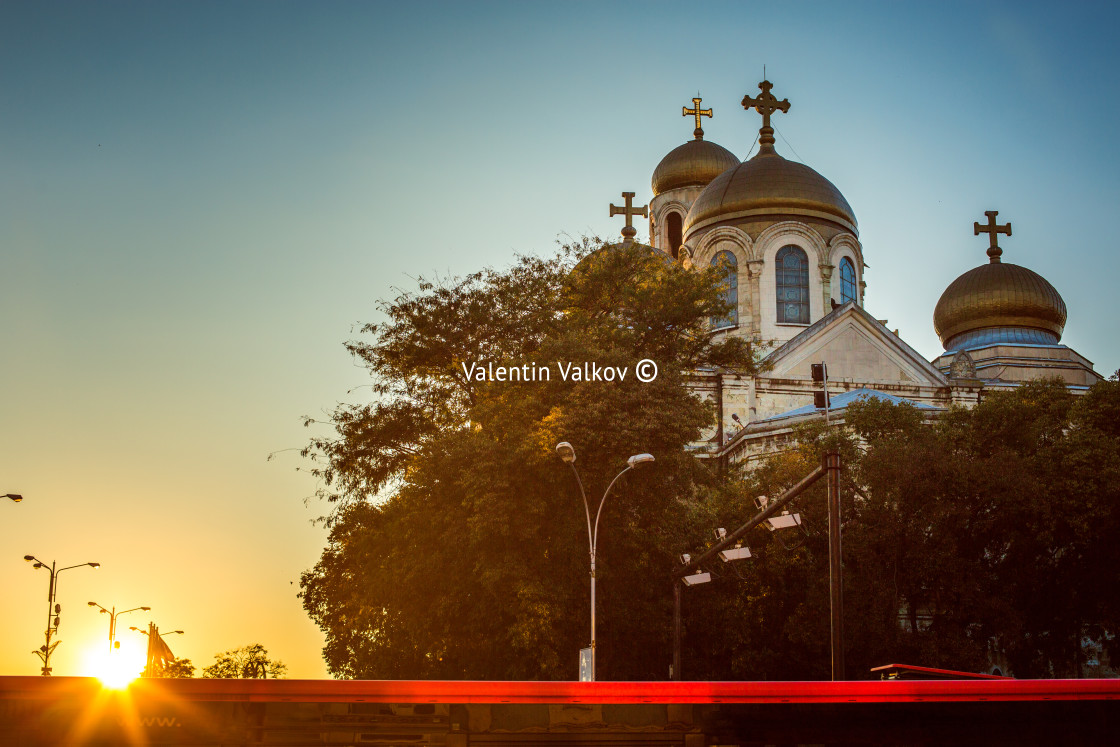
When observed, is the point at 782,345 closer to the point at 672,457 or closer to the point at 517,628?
the point at 672,457

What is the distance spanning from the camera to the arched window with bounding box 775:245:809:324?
4981 cm

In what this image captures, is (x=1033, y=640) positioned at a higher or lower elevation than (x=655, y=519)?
lower

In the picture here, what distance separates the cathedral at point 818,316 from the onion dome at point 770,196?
5 centimetres

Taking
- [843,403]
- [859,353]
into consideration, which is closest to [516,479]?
[843,403]

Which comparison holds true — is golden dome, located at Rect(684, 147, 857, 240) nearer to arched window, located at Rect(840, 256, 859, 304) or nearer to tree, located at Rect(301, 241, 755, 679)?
arched window, located at Rect(840, 256, 859, 304)

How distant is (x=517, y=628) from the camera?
2211cm

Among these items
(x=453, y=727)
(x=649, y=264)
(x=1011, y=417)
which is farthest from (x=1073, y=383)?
(x=453, y=727)

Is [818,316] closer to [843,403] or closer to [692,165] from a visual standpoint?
[843,403]

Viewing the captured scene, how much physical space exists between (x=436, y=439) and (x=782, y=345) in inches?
922

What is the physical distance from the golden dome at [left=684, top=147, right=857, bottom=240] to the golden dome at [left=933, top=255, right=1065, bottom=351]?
703 cm

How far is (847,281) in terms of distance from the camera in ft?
168

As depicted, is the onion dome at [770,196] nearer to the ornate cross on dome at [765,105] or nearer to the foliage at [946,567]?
the ornate cross on dome at [765,105]

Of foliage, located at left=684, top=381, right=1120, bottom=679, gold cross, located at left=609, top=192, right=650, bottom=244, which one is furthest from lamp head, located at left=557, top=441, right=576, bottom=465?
gold cross, located at left=609, top=192, right=650, bottom=244

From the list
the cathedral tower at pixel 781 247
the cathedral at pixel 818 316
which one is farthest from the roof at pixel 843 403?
the cathedral tower at pixel 781 247
